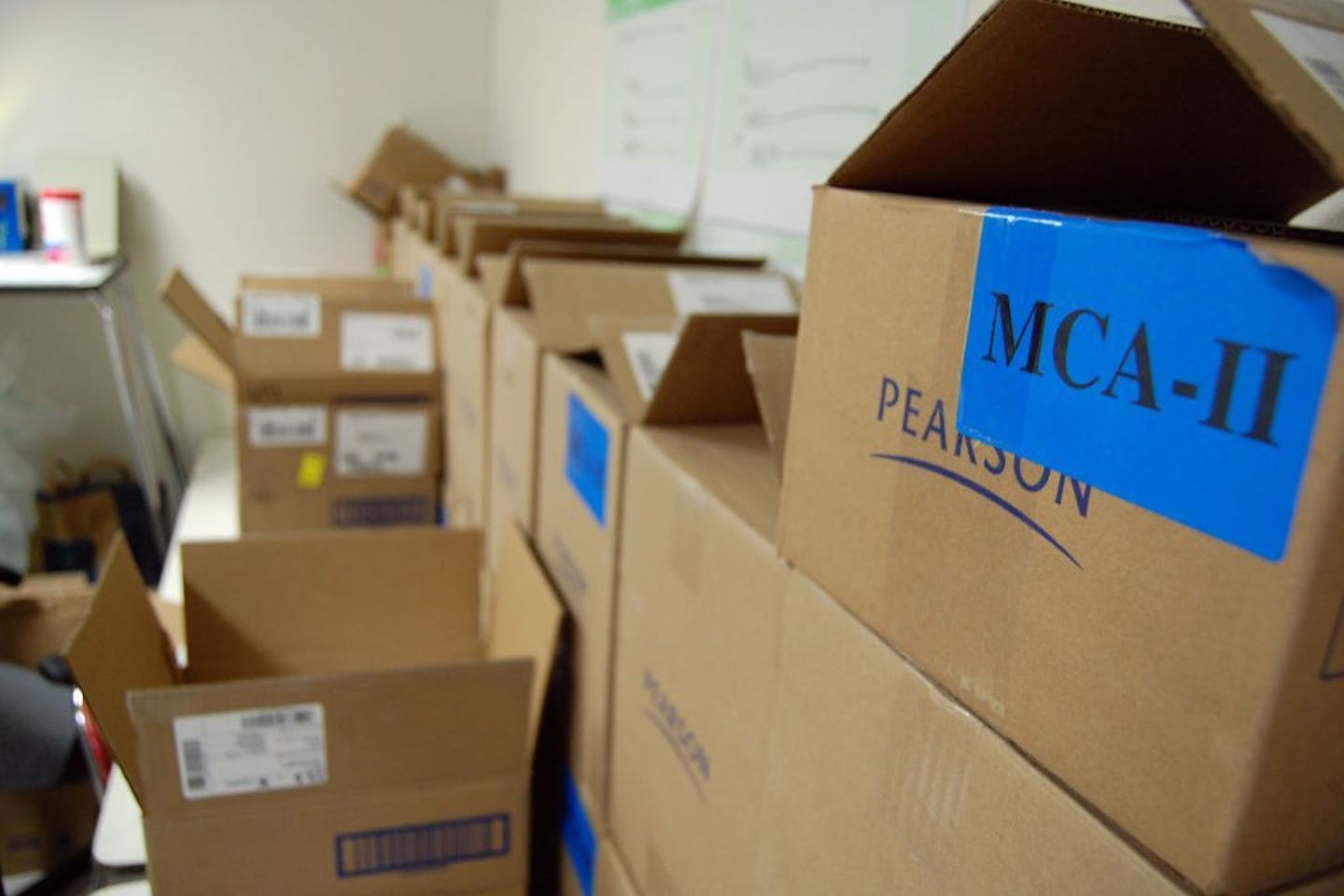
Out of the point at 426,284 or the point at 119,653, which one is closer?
the point at 119,653

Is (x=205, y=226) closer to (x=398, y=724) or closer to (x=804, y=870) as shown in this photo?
(x=398, y=724)

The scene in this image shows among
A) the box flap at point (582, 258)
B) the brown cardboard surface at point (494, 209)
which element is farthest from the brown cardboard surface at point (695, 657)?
the brown cardboard surface at point (494, 209)

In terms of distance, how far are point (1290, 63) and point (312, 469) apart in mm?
1902

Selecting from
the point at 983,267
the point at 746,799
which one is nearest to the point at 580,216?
the point at 746,799

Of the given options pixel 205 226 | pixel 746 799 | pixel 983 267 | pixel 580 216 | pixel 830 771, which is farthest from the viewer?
pixel 205 226

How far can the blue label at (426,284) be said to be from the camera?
7.09 feet

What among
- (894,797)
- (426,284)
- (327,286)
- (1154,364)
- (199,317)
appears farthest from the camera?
(327,286)

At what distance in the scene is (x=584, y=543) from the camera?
989mm

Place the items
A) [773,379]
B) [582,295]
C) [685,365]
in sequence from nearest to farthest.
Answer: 1. [773,379]
2. [685,365]
3. [582,295]

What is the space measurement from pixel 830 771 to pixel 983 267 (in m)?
0.28

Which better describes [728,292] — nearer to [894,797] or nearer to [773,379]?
[773,379]

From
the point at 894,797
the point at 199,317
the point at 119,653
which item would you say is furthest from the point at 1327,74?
the point at 199,317

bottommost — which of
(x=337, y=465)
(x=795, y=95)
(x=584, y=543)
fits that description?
(x=337, y=465)

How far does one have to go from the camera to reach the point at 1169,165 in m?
0.51
